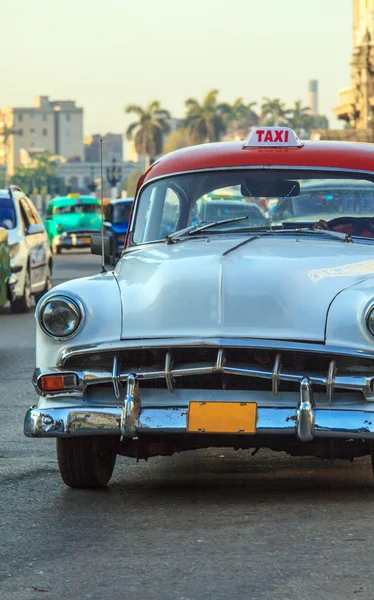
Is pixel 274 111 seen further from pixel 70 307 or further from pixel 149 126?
pixel 70 307

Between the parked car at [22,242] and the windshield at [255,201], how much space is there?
1248cm

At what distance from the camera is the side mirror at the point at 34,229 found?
842 inches

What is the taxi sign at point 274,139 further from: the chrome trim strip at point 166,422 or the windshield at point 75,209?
the windshield at point 75,209

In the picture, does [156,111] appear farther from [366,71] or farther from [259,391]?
[259,391]

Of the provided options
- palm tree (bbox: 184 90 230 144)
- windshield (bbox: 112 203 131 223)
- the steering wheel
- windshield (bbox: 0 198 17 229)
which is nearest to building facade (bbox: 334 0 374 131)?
palm tree (bbox: 184 90 230 144)

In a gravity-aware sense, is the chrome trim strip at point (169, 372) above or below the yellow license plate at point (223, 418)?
above

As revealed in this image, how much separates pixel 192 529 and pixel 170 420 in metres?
0.54

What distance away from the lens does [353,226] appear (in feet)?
26.3

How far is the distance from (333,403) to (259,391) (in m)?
0.31

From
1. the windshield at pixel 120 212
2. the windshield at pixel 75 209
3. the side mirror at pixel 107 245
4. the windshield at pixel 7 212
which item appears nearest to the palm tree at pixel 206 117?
the windshield at pixel 75 209

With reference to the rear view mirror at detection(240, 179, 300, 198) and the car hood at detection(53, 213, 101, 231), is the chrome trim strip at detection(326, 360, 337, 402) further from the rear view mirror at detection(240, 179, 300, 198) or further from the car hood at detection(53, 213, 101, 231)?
the car hood at detection(53, 213, 101, 231)

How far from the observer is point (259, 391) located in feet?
21.9

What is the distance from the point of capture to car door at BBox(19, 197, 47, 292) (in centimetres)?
2155

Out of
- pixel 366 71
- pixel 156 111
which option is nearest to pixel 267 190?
pixel 366 71
